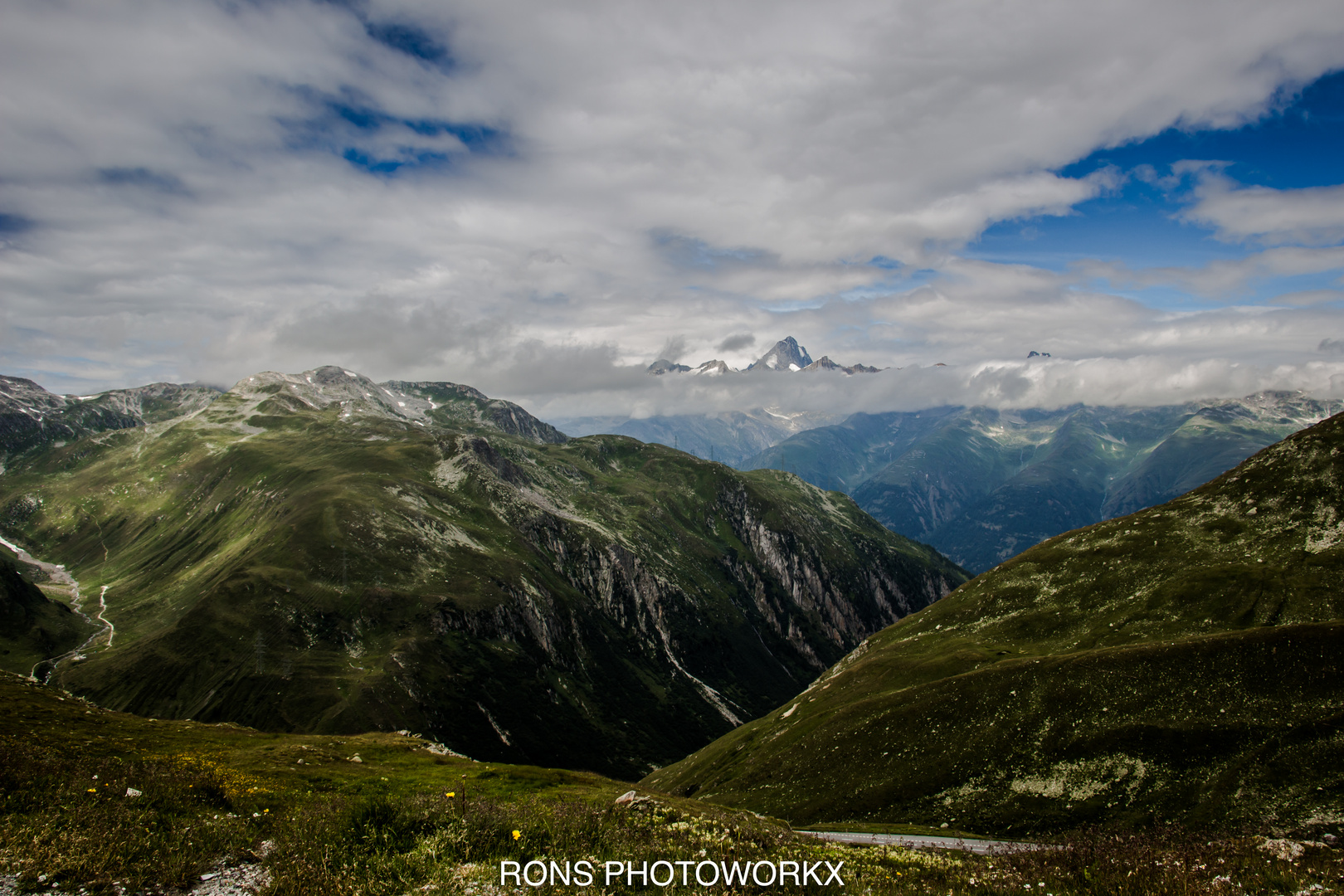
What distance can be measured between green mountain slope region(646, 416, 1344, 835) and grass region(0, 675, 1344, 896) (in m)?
40.5

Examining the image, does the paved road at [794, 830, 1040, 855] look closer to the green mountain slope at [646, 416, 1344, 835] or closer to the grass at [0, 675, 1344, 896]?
the green mountain slope at [646, 416, 1344, 835]

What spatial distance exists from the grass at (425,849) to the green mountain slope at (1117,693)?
40507mm

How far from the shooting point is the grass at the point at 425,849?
1806cm

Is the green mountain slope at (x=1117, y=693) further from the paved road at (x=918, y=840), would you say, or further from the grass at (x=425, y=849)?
the grass at (x=425, y=849)

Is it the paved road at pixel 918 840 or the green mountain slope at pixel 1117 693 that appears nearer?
the paved road at pixel 918 840

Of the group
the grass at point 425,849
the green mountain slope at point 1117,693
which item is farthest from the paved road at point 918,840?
the grass at point 425,849

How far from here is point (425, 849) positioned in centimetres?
2100

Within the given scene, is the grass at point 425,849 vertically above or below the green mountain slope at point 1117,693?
above

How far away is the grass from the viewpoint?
1806 centimetres

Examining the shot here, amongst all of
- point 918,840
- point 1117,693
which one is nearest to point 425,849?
point 918,840

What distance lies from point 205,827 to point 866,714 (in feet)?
331

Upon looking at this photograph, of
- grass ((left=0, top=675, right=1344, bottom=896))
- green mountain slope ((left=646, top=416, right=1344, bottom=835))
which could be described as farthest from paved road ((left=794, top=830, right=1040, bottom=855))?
grass ((left=0, top=675, right=1344, bottom=896))

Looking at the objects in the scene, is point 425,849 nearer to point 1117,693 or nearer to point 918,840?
point 918,840

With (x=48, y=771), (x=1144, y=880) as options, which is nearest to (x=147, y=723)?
(x=48, y=771)
